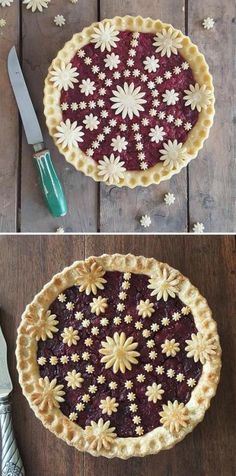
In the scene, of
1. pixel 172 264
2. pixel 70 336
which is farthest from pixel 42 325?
pixel 172 264

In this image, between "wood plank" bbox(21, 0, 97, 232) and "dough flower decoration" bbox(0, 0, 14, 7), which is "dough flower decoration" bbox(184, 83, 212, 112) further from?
"dough flower decoration" bbox(0, 0, 14, 7)

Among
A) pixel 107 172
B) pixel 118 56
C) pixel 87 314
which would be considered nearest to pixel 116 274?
pixel 87 314

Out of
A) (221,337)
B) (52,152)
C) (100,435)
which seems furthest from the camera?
(52,152)

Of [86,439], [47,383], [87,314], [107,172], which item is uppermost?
[107,172]

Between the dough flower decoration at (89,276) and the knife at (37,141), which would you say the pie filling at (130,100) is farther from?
the dough flower decoration at (89,276)

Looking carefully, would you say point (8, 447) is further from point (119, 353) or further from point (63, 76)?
point (63, 76)

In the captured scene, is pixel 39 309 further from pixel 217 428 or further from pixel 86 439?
pixel 217 428

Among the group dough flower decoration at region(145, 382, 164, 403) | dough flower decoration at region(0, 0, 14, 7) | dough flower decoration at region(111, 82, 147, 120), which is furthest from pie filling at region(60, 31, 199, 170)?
dough flower decoration at region(145, 382, 164, 403)
